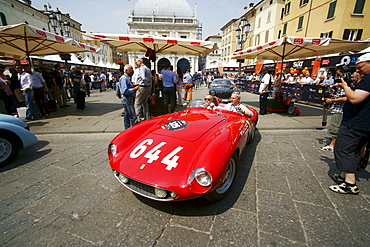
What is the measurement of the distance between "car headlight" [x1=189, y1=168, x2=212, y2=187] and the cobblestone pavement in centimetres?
44

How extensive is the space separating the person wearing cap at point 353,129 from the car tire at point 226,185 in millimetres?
1337

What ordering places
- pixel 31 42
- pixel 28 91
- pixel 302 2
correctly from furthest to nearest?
pixel 302 2, pixel 31 42, pixel 28 91

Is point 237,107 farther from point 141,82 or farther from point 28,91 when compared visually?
point 28,91

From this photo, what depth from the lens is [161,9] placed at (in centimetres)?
5381

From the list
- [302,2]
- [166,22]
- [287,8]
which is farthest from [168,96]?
[166,22]

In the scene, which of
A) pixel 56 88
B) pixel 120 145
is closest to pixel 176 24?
pixel 56 88

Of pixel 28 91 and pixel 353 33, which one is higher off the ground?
pixel 353 33

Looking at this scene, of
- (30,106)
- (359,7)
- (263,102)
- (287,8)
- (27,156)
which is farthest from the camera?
(287,8)

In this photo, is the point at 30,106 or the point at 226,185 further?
the point at 30,106

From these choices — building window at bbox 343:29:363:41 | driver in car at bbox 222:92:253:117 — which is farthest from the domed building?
driver in car at bbox 222:92:253:117

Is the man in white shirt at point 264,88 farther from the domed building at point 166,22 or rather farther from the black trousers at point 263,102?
the domed building at point 166,22

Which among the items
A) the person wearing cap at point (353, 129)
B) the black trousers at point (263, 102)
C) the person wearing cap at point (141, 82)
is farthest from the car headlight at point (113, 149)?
the black trousers at point (263, 102)

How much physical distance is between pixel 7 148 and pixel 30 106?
3.69 metres

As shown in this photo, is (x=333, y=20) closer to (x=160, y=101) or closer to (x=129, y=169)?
(x=160, y=101)
